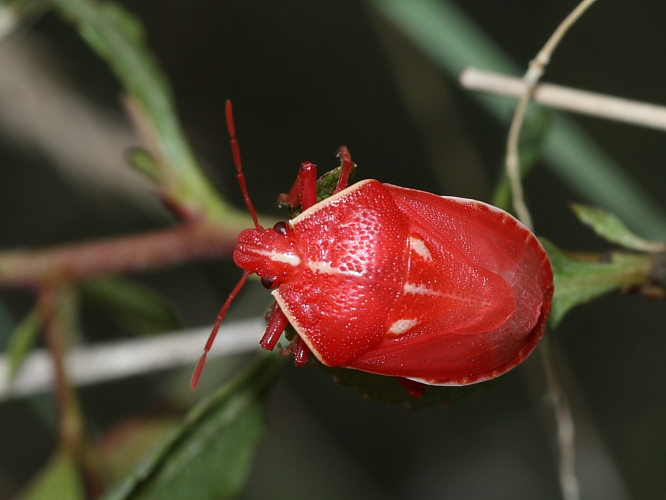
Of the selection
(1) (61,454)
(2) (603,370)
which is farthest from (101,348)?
(2) (603,370)

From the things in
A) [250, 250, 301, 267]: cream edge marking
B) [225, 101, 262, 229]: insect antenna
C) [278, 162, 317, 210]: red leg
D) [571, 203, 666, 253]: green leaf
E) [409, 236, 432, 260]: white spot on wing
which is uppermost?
[225, 101, 262, 229]: insect antenna

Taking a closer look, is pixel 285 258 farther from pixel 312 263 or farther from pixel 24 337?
pixel 24 337

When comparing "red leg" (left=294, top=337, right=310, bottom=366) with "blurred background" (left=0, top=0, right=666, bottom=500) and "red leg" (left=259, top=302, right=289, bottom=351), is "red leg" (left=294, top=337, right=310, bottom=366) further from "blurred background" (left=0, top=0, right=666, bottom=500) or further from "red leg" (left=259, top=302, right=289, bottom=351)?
Result: "blurred background" (left=0, top=0, right=666, bottom=500)

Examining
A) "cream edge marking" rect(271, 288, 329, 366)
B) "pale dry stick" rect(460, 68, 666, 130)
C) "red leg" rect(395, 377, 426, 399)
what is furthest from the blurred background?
"red leg" rect(395, 377, 426, 399)

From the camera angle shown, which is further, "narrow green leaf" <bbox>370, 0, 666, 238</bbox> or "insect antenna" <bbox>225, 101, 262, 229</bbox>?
"narrow green leaf" <bbox>370, 0, 666, 238</bbox>

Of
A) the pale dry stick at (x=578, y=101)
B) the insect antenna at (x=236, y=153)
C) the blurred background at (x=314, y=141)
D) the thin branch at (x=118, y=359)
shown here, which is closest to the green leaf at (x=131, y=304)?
the thin branch at (x=118, y=359)

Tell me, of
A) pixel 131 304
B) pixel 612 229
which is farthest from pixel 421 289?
pixel 131 304
